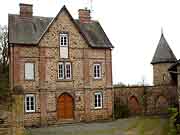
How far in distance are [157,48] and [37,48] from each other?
19355 mm

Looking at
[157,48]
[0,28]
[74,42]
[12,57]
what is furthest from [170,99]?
[0,28]

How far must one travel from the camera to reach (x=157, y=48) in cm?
4591

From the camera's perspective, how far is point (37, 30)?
111 feet

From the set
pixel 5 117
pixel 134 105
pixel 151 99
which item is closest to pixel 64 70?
pixel 134 105

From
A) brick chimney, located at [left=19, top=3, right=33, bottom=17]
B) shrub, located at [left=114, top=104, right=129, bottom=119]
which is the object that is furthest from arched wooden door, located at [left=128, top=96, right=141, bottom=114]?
brick chimney, located at [left=19, top=3, right=33, bottom=17]

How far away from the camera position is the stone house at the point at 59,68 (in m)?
31.8

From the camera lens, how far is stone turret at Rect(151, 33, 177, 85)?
44500mm

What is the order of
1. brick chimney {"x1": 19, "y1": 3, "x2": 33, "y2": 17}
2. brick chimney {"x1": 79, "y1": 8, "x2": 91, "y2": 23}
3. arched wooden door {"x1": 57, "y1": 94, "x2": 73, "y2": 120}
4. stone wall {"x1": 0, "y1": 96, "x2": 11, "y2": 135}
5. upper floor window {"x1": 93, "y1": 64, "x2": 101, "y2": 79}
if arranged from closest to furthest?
stone wall {"x1": 0, "y1": 96, "x2": 11, "y2": 135}, arched wooden door {"x1": 57, "y1": 94, "x2": 73, "y2": 120}, brick chimney {"x1": 19, "y1": 3, "x2": 33, "y2": 17}, upper floor window {"x1": 93, "y1": 64, "x2": 101, "y2": 79}, brick chimney {"x1": 79, "y1": 8, "x2": 91, "y2": 23}

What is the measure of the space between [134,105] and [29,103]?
13.8 metres

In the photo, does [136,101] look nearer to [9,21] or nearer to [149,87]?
[149,87]

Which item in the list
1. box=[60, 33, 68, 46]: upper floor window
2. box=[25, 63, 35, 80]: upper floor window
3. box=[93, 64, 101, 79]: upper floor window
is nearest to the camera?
box=[25, 63, 35, 80]: upper floor window

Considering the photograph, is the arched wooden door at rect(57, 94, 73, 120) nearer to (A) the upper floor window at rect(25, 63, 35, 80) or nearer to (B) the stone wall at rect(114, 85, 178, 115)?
(A) the upper floor window at rect(25, 63, 35, 80)

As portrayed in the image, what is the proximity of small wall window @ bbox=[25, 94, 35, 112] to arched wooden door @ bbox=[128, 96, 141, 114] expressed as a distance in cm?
1272

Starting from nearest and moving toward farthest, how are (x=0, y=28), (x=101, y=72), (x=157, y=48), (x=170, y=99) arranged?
1. (x=101, y=72)
2. (x=170, y=99)
3. (x=157, y=48)
4. (x=0, y=28)
